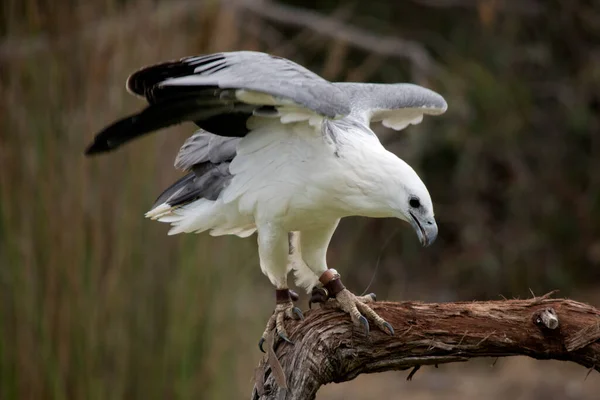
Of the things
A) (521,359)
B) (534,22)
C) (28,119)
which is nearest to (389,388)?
Answer: (521,359)

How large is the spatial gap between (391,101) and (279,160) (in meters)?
0.67

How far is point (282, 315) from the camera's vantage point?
3.04 m

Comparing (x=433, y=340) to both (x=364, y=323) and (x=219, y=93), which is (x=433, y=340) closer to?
(x=364, y=323)

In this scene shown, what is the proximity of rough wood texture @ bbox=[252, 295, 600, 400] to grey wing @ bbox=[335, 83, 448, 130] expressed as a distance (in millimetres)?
797

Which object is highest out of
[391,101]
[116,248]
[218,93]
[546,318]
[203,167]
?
[218,93]

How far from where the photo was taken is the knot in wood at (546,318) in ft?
8.92

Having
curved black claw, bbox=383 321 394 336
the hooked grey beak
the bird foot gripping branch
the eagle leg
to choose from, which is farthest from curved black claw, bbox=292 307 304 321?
the hooked grey beak

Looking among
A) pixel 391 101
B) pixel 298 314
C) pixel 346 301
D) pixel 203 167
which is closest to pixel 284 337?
pixel 298 314

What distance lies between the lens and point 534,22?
7965 mm

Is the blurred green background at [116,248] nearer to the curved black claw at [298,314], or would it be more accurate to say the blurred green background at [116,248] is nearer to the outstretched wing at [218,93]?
the curved black claw at [298,314]

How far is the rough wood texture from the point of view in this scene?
275 centimetres

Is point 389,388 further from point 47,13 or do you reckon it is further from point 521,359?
point 47,13

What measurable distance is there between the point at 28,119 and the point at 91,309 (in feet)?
2.78

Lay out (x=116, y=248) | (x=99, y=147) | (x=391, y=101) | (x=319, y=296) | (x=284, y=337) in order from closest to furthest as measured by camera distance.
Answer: (x=99, y=147) < (x=284, y=337) < (x=319, y=296) < (x=391, y=101) < (x=116, y=248)
